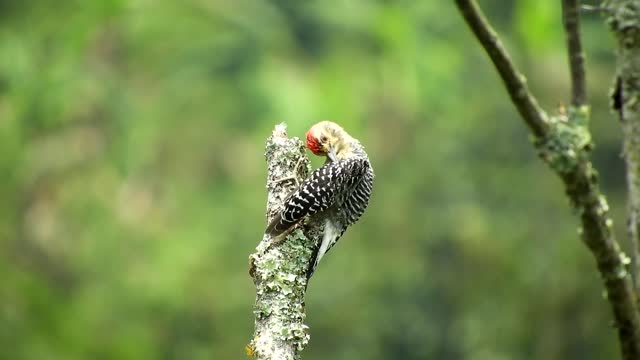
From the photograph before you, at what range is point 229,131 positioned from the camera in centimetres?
1063

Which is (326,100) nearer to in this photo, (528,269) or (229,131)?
(229,131)

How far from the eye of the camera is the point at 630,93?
2.37 metres

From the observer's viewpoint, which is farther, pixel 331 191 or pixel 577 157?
pixel 331 191

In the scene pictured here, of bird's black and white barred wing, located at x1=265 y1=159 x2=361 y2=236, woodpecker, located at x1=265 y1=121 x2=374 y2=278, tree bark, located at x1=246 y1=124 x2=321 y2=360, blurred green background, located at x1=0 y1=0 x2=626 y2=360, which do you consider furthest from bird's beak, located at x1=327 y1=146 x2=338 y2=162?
blurred green background, located at x1=0 y1=0 x2=626 y2=360

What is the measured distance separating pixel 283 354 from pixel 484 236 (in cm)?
714

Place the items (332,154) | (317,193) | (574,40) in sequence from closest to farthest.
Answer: (574,40)
(317,193)
(332,154)

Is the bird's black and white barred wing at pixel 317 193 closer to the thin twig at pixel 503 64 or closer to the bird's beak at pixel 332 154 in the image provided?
the bird's beak at pixel 332 154

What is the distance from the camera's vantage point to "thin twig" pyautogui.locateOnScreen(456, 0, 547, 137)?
2062mm

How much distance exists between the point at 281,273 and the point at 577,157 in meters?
1.53

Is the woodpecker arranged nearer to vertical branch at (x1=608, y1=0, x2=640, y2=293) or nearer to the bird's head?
the bird's head

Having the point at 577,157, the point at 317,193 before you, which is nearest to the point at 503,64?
the point at 577,157

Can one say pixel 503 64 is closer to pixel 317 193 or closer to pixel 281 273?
pixel 281 273

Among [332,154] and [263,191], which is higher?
[263,191]

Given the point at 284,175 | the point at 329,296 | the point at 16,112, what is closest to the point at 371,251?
the point at 329,296
